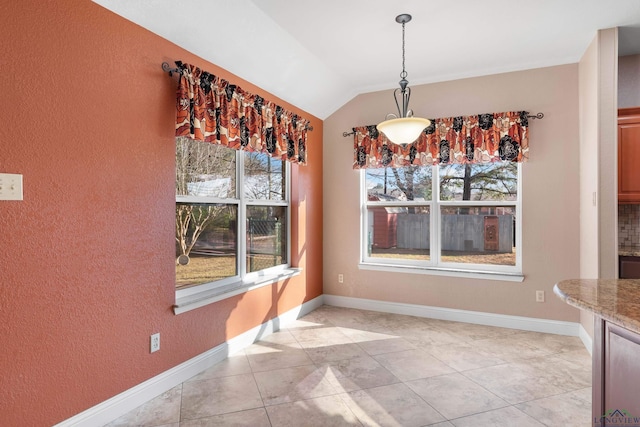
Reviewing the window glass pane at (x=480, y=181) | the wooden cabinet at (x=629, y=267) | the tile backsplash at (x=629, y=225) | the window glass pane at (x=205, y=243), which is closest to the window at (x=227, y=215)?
the window glass pane at (x=205, y=243)

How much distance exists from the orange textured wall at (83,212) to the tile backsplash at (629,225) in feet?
13.2

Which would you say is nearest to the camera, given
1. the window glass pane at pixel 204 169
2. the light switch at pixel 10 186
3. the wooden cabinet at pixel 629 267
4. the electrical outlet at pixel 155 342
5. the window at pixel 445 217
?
the light switch at pixel 10 186

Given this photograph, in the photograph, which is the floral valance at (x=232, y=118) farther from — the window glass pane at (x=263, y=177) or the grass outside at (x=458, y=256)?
the grass outside at (x=458, y=256)

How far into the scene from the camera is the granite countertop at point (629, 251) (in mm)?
2938

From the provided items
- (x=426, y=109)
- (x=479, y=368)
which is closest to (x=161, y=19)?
(x=426, y=109)

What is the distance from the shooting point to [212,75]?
265 cm

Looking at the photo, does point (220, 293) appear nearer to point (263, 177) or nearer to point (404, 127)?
point (263, 177)

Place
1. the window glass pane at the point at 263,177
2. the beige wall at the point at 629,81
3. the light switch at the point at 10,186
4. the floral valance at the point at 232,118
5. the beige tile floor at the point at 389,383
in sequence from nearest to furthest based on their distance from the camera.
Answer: the light switch at the point at 10,186, the beige tile floor at the point at 389,383, the floral valance at the point at 232,118, the beige wall at the point at 629,81, the window glass pane at the point at 263,177

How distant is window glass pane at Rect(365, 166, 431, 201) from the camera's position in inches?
164

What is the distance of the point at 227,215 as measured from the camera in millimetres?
3193

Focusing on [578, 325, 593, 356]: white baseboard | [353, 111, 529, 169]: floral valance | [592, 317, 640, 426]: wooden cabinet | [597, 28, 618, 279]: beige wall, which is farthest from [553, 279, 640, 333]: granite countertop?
[353, 111, 529, 169]: floral valance

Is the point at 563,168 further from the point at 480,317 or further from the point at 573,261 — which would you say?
the point at 480,317

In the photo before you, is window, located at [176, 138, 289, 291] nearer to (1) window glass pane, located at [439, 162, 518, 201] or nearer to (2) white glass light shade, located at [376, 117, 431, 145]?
(2) white glass light shade, located at [376, 117, 431, 145]

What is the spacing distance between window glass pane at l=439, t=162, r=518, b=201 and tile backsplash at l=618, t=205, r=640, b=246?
36.8 inches
